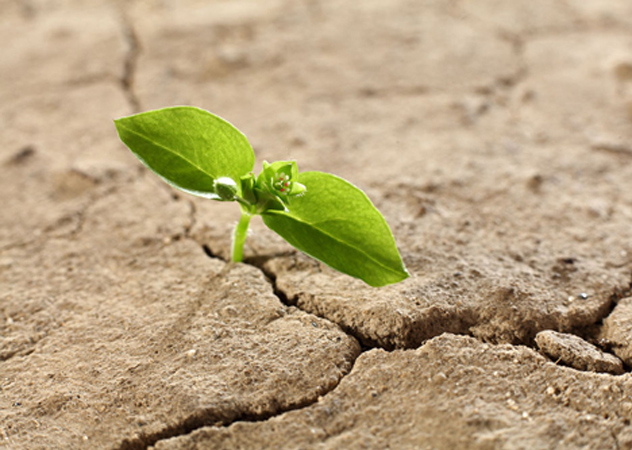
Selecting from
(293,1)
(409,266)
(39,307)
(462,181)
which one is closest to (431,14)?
(293,1)

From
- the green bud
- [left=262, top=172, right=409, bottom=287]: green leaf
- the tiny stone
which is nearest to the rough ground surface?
the tiny stone

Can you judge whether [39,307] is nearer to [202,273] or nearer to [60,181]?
[202,273]

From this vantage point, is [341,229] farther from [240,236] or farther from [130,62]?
[130,62]

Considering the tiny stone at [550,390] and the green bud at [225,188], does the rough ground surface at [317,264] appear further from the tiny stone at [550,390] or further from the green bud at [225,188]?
the green bud at [225,188]

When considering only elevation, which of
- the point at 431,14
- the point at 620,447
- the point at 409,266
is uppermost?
the point at 431,14

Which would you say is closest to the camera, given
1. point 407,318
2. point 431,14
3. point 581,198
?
point 407,318

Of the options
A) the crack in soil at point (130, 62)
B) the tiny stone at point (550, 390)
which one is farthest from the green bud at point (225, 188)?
the crack in soil at point (130, 62)
